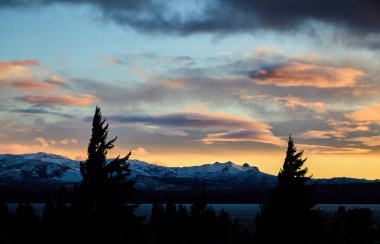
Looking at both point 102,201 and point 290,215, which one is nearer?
point 102,201

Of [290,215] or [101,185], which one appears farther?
[290,215]

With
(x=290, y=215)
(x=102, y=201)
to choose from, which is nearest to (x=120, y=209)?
(x=102, y=201)

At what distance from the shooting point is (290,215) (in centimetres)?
3222

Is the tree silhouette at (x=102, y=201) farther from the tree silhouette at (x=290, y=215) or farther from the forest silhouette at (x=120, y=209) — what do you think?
the tree silhouette at (x=290, y=215)

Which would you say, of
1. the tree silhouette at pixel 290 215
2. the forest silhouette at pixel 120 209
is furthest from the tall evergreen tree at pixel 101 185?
the tree silhouette at pixel 290 215

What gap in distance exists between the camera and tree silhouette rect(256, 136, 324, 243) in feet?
105

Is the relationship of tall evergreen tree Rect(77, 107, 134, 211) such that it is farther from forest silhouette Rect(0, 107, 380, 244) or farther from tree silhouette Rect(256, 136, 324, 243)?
tree silhouette Rect(256, 136, 324, 243)

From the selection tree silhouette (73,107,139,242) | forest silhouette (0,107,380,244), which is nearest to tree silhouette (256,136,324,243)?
forest silhouette (0,107,380,244)

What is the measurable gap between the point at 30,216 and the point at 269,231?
42398 mm

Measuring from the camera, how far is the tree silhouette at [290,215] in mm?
31953

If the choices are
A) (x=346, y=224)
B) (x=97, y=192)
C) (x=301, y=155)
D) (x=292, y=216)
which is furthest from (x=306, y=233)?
(x=346, y=224)

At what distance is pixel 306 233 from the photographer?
31.8 m

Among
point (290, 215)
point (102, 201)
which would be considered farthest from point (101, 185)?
point (290, 215)

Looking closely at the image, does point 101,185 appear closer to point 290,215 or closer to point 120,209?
point 120,209
